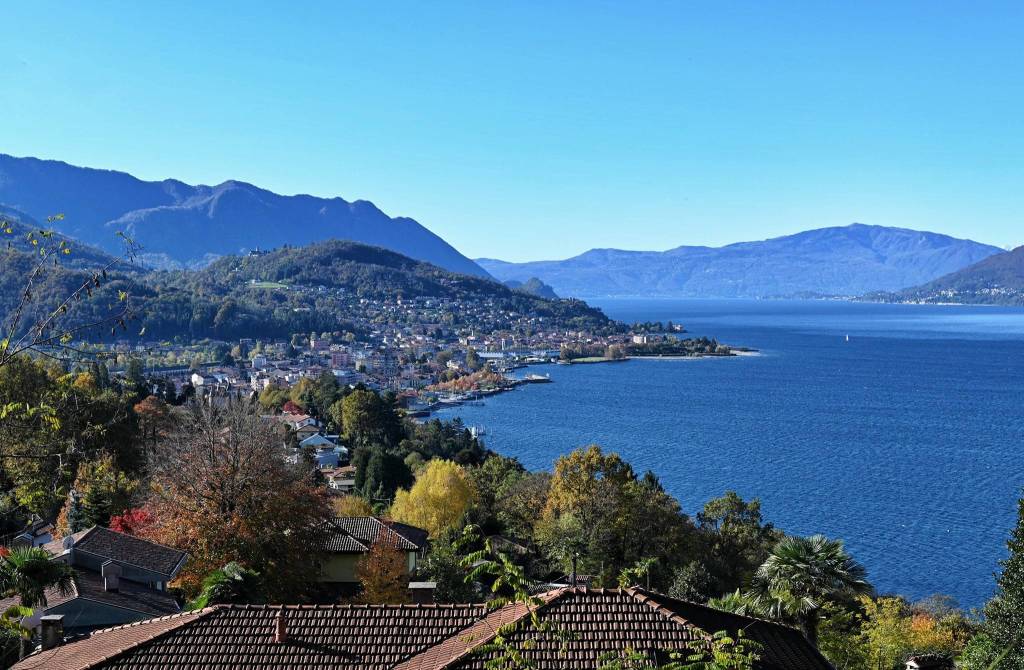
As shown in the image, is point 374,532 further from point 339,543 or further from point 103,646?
point 103,646

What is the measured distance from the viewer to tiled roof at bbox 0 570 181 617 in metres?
12.2

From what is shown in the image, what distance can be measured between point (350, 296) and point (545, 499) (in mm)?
144767

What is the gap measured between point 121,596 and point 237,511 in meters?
2.04

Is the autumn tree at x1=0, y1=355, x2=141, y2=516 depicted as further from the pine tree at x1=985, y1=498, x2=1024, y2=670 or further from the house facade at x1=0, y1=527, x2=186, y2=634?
the pine tree at x1=985, y1=498, x2=1024, y2=670

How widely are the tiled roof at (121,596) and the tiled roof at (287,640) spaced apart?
4.49 meters

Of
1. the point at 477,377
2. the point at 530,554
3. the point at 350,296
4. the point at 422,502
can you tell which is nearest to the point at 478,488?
the point at 422,502

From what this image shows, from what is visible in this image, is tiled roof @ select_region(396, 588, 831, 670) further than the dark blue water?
No

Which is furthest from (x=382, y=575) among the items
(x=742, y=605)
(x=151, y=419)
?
(x=151, y=419)

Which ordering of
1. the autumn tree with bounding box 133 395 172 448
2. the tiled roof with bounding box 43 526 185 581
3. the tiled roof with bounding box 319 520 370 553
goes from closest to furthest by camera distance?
the tiled roof with bounding box 43 526 185 581, the tiled roof with bounding box 319 520 370 553, the autumn tree with bounding box 133 395 172 448

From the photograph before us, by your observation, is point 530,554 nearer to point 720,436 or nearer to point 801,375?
point 720,436

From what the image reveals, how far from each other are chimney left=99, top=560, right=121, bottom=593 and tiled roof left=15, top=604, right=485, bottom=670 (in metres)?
5.24

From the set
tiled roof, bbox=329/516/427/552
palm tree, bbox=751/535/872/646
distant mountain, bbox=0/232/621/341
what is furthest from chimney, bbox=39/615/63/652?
distant mountain, bbox=0/232/621/341

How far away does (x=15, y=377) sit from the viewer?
23.0 meters

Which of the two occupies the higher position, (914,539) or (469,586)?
(469,586)
